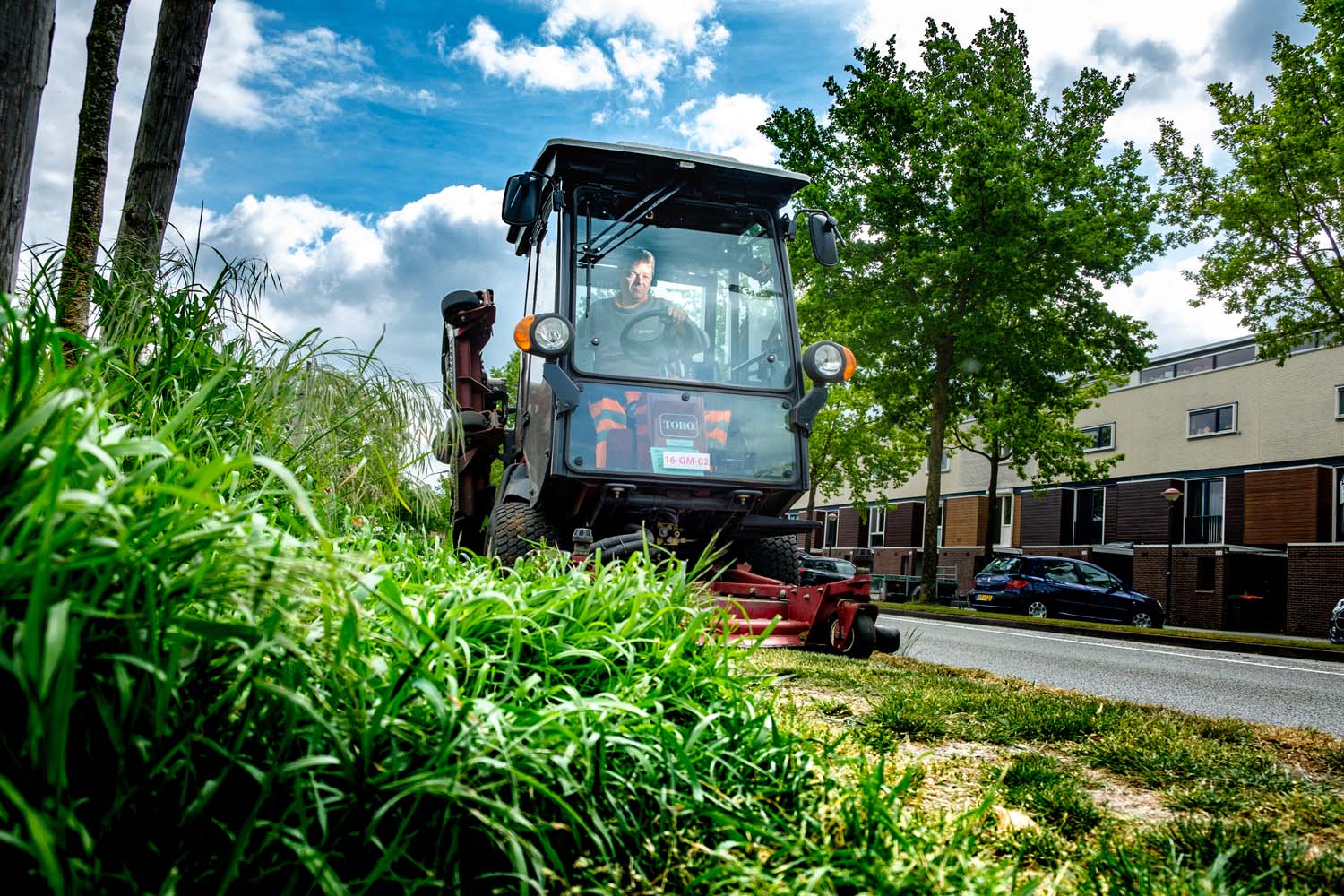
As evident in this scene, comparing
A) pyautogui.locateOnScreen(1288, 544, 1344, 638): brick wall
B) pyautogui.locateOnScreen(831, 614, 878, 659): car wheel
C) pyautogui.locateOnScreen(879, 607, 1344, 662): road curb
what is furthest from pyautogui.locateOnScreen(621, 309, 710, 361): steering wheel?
pyautogui.locateOnScreen(1288, 544, 1344, 638): brick wall

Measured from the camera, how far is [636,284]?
658 centimetres

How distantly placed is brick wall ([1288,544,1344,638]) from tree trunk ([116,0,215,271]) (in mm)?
31799

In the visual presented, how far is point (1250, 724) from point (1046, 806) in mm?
2543

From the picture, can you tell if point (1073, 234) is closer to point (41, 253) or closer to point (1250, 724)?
point (1250, 724)

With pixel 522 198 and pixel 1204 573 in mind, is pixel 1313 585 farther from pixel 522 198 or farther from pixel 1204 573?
pixel 522 198

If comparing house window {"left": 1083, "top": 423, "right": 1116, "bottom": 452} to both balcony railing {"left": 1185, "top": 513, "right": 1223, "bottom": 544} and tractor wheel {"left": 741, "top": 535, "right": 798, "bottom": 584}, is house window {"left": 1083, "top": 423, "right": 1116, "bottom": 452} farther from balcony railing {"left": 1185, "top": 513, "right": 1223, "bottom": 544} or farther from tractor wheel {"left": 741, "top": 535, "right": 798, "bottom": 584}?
tractor wheel {"left": 741, "top": 535, "right": 798, "bottom": 584}

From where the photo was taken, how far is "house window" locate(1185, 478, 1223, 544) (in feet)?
108

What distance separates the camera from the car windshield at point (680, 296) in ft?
21.3

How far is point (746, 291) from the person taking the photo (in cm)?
686

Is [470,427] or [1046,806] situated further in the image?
[470,427]

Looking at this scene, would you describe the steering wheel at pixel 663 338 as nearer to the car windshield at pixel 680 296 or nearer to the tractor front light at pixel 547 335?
the car windshield at pixel 680 296

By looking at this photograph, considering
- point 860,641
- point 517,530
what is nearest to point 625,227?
point 517,530

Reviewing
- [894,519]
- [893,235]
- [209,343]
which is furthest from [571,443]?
[894,519]

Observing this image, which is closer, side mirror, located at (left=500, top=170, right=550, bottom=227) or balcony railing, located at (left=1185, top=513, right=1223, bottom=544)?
side mirror, located at (left=500, top=170, right=550, bottom=227)
